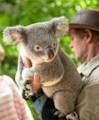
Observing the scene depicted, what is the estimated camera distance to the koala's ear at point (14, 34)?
1854 millimetres

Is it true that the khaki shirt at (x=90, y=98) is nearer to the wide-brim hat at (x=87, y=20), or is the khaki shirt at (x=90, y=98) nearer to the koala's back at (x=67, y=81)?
the koala's back at (x=67, y=81)

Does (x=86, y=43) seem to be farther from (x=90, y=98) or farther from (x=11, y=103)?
(x=11, y=103)

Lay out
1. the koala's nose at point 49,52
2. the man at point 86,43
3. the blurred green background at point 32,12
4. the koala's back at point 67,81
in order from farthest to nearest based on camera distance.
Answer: the blurred green background at point 32,12, the man at point 86,43, the koala's back at point 67,81, the koala's nose at point 49,52

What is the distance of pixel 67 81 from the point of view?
194 cm

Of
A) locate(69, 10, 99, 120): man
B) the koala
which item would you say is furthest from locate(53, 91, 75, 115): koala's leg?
locate(69, 10, 99, 120): man

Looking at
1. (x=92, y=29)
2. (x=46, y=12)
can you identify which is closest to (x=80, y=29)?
(x=92, y=29)

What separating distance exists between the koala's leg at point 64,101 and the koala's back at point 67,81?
2cm

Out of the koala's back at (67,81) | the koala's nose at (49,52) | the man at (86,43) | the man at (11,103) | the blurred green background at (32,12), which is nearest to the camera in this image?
Answer: the koala's nose at (49,52)

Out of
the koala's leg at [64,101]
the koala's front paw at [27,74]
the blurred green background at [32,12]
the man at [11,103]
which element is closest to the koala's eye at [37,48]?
the koala's front paw at [27,74]

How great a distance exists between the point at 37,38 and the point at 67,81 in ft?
0.75

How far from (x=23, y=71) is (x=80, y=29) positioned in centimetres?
38

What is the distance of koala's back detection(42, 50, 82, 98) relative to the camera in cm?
193

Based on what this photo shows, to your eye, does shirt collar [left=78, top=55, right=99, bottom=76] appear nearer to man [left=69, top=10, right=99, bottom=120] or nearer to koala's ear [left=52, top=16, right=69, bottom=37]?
man [left=69, top=10, right=99, bottom=120]

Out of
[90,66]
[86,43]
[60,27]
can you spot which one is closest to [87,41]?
[86,43]
